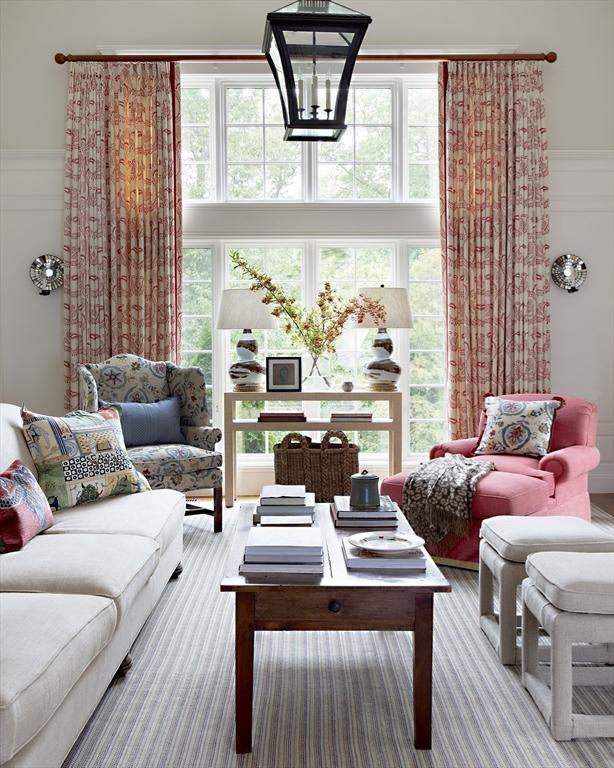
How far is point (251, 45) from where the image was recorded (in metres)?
5.60

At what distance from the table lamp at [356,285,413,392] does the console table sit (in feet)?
0.46

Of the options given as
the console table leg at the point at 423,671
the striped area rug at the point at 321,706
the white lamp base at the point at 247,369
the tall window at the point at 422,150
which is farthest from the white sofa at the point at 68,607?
the tall window at the point at 422,150

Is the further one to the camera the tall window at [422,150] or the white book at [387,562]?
the tall window at [422,150]

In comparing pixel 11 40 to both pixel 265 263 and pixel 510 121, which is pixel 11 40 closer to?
pixel 265 263

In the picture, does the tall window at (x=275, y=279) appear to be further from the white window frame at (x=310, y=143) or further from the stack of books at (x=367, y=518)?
the stack of books at (x=367, y=518)

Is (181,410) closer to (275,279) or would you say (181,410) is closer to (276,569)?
(275,279)

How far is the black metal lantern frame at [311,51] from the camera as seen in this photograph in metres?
2.32

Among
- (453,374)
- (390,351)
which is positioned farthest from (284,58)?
(453,374)

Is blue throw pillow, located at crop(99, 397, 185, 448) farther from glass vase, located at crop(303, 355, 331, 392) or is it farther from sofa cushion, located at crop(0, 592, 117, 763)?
sofa cushion, located at crop(0, 592, 117, 763)

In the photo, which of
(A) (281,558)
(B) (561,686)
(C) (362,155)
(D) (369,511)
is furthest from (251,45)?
(B) (561,686)

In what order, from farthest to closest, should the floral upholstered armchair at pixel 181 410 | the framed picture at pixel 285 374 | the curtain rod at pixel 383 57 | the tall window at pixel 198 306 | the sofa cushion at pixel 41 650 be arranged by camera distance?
the tall window at pixel 198 306 < the curtain rod at pixel 383 57 < the framed picture at pixel 285 374 < the floral upholstered armchair at pixel 181 410 < the sofa cushion at pixel 41 650

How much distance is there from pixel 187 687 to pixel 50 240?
4.01 meters

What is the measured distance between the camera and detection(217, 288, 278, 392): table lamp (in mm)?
5336

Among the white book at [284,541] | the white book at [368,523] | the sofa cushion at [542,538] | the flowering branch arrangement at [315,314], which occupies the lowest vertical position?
the sofa cushion at [542,538]
